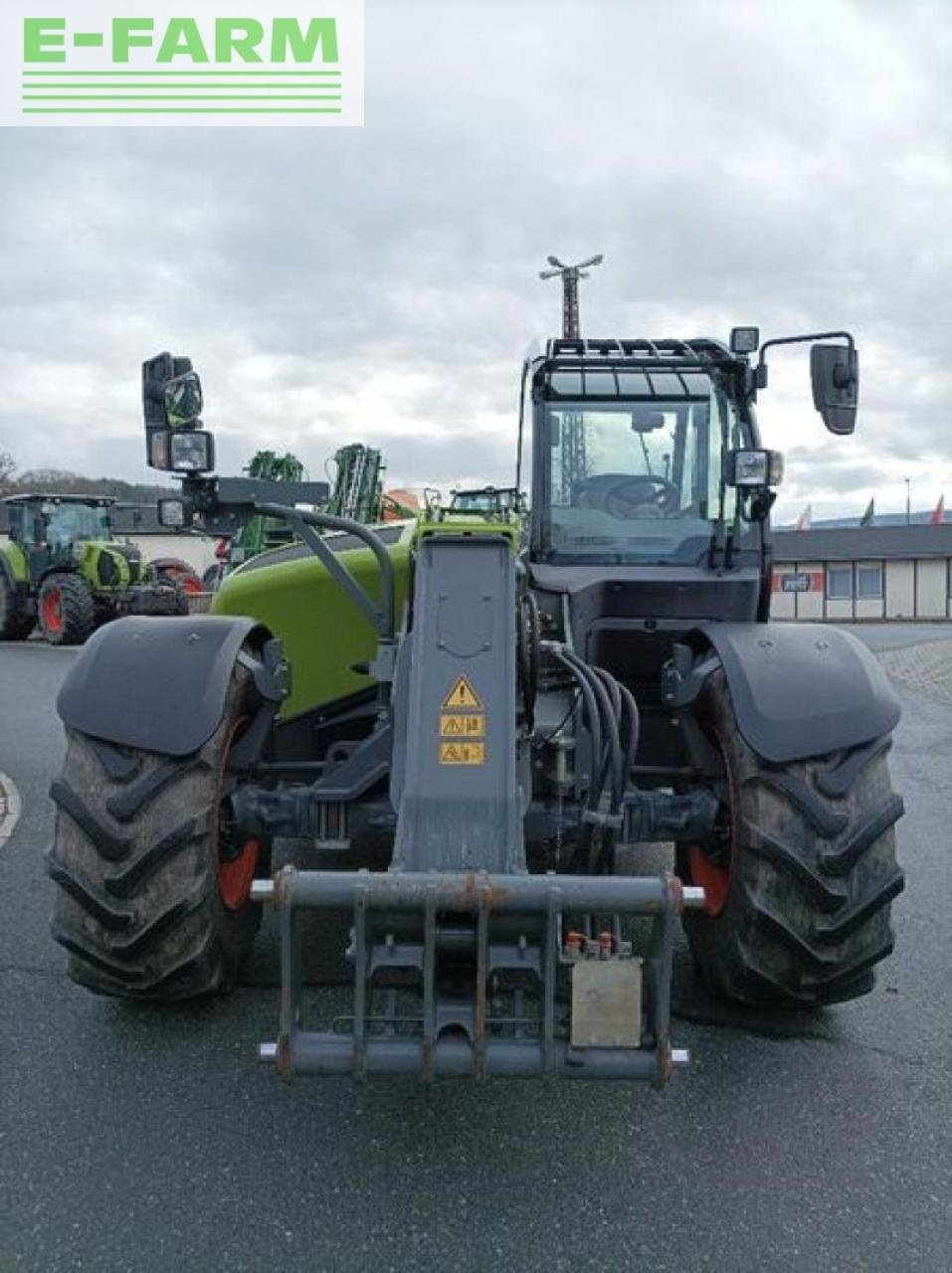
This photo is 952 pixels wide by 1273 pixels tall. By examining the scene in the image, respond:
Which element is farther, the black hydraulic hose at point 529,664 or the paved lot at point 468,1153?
the black hydraulic hose at point 529,664

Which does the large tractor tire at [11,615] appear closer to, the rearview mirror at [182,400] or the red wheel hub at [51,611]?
the red wheel hub at [51,611]

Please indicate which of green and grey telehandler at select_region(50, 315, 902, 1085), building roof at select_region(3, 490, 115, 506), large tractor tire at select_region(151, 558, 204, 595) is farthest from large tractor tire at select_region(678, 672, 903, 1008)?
large tractor tire at select_region(151, 558, 204, 595)

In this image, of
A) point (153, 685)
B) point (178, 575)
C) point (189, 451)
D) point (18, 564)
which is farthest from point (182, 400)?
point (178, 575)

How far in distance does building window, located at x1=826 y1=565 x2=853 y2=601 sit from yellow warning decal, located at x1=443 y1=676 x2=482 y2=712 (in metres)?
37.0

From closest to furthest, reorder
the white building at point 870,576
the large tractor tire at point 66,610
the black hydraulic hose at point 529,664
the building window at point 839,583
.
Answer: the black hydraulic hose at point 529,664
the large tractor tire at point 66,610
the white building at point 870,576
the building window at point 839,583

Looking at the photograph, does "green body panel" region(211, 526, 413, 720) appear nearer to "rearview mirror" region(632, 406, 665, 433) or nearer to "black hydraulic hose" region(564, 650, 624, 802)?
"rearview mirror" region(632, 406, 665, 433)

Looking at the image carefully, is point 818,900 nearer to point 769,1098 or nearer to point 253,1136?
point 769,1098

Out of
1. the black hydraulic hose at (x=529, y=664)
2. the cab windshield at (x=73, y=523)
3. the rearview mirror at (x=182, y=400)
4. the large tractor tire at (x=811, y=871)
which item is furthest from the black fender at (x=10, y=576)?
the large tractor tire at (x=811, y=871)

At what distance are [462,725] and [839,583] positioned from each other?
37162mm

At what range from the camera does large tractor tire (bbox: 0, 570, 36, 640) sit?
18.3 m

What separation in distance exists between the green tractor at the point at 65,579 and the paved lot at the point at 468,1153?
1497cm

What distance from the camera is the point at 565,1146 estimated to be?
261 centimetres

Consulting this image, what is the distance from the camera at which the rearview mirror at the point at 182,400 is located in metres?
3.79

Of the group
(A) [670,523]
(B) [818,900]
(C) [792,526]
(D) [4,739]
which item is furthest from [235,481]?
(C) [792,526]
